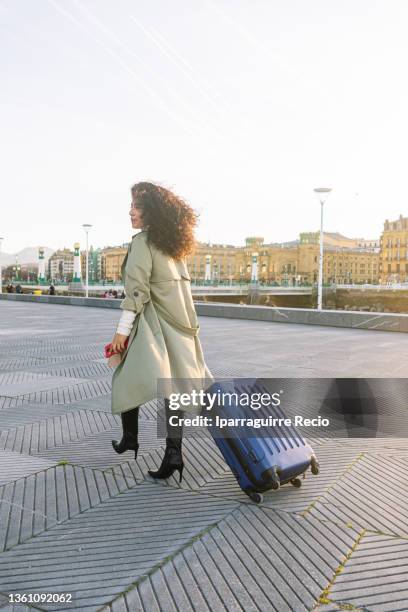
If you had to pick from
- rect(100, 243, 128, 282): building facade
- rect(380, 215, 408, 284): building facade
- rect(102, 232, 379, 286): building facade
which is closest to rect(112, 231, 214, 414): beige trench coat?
rect(380, 215, 408, 284): building facade

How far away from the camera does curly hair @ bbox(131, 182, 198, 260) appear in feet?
10.5

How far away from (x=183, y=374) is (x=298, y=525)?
3.47ft

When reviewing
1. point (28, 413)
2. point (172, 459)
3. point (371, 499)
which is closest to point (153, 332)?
point (172, 459)

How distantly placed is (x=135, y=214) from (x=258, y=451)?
1.60 m

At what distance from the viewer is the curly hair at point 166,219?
10.5 feet

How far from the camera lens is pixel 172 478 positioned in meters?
3.40

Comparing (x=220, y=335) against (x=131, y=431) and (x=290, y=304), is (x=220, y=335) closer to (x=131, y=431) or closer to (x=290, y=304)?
(x=131, y=431)

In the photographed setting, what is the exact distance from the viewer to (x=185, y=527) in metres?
2.71

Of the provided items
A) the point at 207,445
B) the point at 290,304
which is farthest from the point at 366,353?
the point at 290,304

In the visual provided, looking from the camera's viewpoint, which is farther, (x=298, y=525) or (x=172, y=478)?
(x=172, y=478)

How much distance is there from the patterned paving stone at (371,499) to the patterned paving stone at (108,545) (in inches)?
23.4

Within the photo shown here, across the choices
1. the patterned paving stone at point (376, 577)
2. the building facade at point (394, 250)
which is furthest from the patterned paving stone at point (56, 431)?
the building facade at point (394, 250)

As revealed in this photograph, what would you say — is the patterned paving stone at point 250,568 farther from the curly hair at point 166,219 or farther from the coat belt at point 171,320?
the curly hair at point 166,219

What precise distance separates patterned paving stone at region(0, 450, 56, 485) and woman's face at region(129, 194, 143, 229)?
1.73 metres
